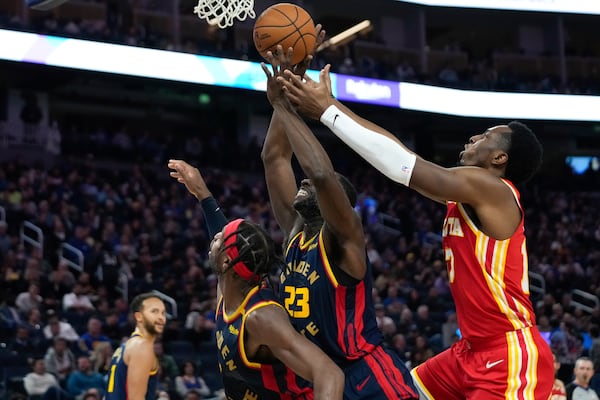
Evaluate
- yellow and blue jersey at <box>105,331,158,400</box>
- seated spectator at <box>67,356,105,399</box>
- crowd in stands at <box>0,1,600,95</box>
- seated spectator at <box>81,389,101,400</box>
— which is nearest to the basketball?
yellow and blue jersey at <box>105,331,158,400</box>

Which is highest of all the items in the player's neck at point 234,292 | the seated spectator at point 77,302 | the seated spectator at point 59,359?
the player's neck at point 234,292

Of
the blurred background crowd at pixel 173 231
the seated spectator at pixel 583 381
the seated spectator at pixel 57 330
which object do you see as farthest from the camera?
the blurred background crowd at pixel 173 231

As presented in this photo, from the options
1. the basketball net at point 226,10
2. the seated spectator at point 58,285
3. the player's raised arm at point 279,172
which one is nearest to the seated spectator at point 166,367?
the seated spectator at point 58,285

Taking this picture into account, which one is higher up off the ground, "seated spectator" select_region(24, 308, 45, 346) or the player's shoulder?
the player's shoulder

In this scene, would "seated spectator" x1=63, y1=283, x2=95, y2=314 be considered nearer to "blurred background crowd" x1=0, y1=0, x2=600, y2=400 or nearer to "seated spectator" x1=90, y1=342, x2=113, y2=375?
"blurred background crowd" x1=0, y1=0, x2=600, y2=400

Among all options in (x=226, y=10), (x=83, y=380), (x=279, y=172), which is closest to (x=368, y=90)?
(x=83, y=380)

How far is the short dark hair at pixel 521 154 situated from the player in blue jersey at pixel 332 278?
2.38ft

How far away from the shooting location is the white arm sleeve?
3.90 m

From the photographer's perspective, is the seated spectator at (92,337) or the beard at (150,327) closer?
the beard at (150,327)

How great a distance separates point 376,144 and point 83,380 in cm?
690

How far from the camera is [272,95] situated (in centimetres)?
410

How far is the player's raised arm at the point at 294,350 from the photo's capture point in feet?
11.7

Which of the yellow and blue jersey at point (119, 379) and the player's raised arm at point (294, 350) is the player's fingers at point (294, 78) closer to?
the player's raised arm at point (294, 350)

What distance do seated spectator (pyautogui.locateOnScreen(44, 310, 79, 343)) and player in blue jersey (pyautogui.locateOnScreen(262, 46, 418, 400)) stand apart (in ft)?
24.2
